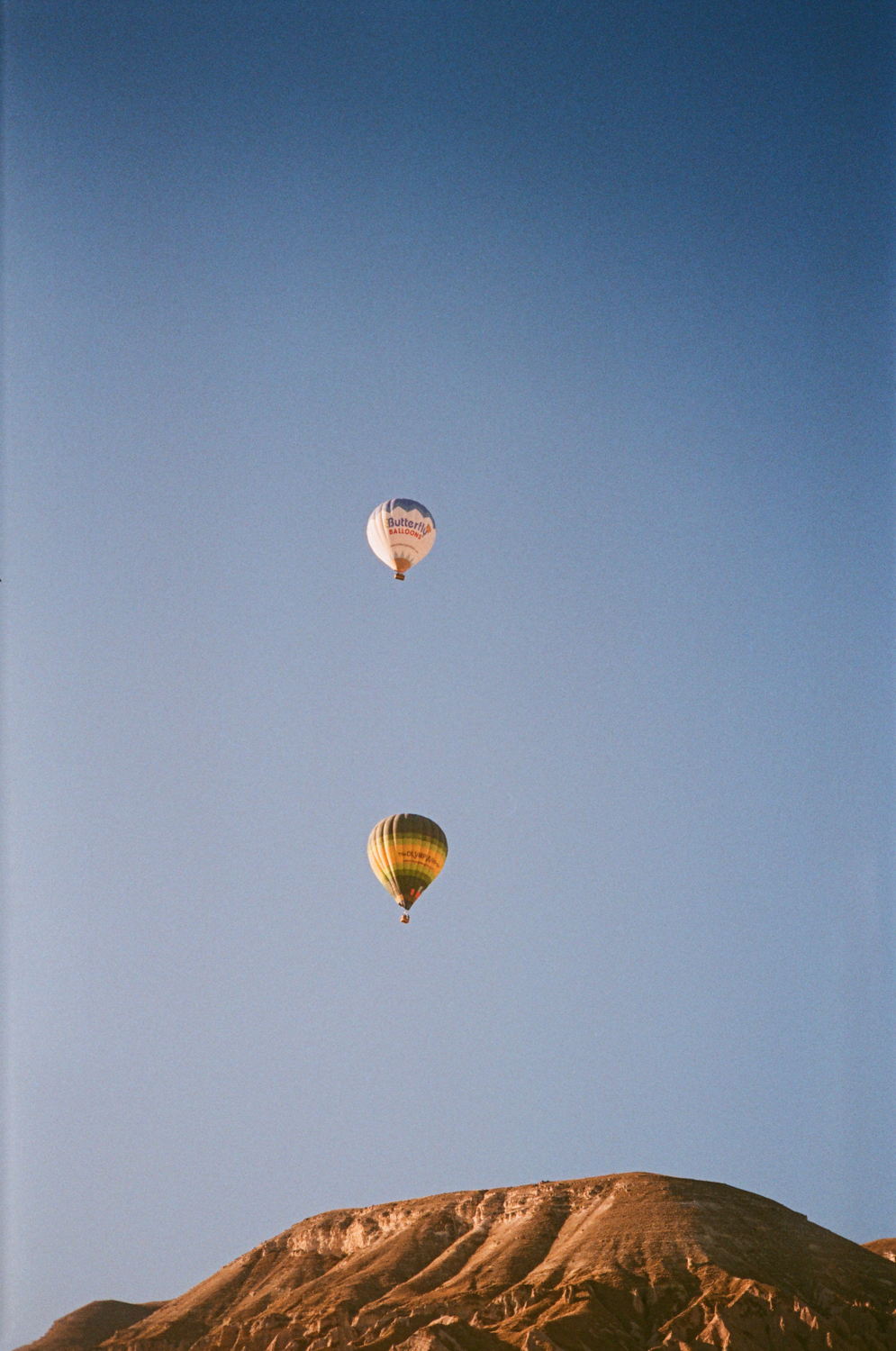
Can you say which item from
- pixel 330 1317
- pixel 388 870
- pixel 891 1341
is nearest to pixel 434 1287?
pixel 330 1317

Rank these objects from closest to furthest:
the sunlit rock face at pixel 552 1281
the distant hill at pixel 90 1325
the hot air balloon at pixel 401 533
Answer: the hot air balloon at pixel 401 533 < the sunlit rock face at pixel 552 1281 < the distant hill at pixel 90 1325

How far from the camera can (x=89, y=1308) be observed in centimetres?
17950

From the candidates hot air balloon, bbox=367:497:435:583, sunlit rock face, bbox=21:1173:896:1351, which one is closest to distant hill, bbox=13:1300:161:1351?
sunlit rock face, bbox=21:1173:896:1351

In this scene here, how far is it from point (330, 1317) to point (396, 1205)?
32.3 meters

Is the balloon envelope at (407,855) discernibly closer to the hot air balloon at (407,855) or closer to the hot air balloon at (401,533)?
the hot air balloon at (407,855)

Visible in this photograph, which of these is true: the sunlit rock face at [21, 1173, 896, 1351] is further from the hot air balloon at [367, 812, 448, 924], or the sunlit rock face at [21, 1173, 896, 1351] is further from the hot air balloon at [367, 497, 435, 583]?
the hot air balloon at [367, 497, 435, 583]

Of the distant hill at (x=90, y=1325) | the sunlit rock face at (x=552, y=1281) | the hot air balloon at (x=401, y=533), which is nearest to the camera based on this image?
the hot air balloon at (x=401, y=533)

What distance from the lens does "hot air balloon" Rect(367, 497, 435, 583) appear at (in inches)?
3231

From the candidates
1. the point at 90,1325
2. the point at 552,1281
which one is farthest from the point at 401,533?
the point at 90,1325

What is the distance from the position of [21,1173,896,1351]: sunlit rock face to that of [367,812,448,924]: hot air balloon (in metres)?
34.4

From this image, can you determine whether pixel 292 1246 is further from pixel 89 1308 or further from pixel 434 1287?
pixel 89 1308

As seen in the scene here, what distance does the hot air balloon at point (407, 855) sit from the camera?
278 feet

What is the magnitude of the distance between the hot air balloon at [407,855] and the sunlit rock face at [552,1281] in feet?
113

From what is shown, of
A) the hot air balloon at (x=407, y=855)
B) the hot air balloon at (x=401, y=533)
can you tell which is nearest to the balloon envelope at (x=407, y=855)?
the hot air balloon at (x=407, y=855)
